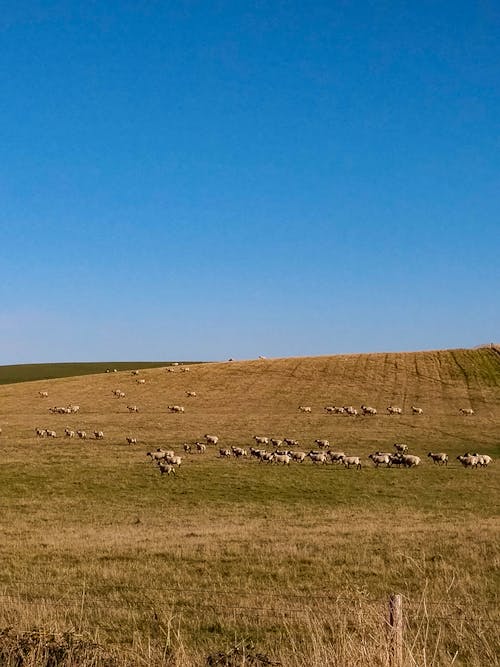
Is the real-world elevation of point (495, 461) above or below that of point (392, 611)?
below

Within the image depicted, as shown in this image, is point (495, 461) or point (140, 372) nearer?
point (495, 461)

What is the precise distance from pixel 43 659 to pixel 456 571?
1082cm

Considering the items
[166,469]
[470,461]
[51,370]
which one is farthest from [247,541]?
[51,370]

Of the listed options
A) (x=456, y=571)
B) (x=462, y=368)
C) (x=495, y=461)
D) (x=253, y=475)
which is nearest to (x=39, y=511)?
(x=253, y=475)

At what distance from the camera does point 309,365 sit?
95562 millimetres

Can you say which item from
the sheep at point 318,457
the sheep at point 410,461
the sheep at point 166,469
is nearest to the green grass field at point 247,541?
the sheep at point 166,469

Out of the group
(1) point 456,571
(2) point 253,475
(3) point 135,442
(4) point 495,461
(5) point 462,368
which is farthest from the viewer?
(5) point 462,368

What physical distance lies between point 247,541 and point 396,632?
42.6ft

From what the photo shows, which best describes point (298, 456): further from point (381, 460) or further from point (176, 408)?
point (176, 408)

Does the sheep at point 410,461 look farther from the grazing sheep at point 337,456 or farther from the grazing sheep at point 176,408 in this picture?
the grazing sheep at point 176,408

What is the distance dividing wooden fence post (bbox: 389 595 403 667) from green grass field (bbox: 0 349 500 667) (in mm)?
140

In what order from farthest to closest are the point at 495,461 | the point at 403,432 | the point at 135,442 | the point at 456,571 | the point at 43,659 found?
the point at 403,432
the point at 135,442
the point at 495,461
the point at 456,571
the point at 43,659

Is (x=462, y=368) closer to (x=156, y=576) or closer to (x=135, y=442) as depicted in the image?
(x=135, y=442)

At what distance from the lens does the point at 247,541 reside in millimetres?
20422
